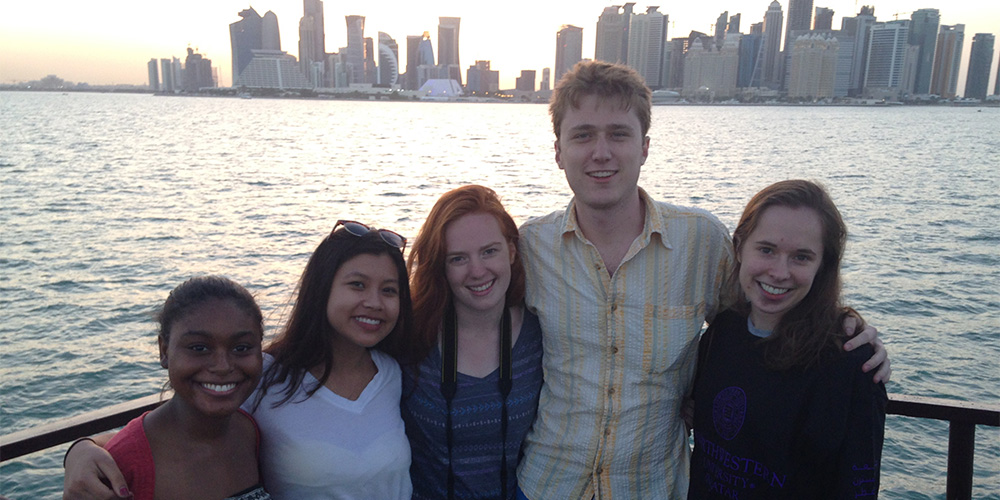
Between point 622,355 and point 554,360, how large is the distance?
0.34m

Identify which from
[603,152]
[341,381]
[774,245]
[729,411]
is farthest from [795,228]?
[341,381]

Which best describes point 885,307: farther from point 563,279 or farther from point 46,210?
point 46,210

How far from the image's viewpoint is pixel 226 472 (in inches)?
99.2

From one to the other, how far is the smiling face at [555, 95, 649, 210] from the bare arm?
2.21 meters

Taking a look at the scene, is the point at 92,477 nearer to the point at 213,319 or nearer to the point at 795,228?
the point at 213,319

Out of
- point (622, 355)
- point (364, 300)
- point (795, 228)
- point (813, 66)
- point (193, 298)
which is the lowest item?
point (622, 355)

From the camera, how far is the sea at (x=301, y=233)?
34.9 ft

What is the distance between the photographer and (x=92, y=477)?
85.7 inches

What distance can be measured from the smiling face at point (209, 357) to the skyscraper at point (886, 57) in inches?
8129

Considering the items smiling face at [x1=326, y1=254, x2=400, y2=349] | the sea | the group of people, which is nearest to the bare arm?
the group of people

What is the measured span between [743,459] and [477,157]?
155 feet

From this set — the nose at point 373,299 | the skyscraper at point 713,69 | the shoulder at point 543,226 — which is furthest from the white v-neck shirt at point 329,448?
the skyscraper at point 713,69

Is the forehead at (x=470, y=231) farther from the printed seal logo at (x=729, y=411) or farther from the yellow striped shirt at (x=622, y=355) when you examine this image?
the printed seal logo at (x=729, y=411)

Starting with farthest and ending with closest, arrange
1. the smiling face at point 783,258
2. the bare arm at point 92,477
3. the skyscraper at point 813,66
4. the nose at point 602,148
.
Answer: the skyscraper at point 813,66 → the nose at point 602,148 → the smiling face at point 783,258 → the bare arm at point 92,477
